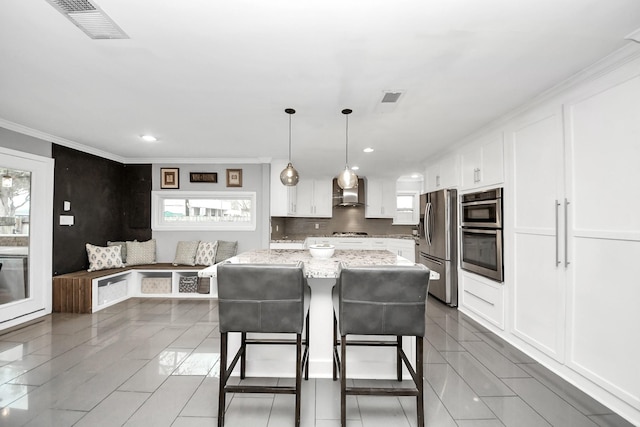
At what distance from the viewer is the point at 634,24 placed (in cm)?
163

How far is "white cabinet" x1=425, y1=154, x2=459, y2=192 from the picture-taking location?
4.12 meters

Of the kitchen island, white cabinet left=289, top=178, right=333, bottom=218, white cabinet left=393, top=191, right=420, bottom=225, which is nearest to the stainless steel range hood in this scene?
white cabinet left=289, top=178, right=333, bottom=218

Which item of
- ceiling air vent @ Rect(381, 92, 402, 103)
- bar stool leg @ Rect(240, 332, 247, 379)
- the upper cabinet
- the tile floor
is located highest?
ceiling air vent @ Rect(381, 92, 402, 103)

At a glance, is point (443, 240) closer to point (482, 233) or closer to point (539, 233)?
point (482, 233)

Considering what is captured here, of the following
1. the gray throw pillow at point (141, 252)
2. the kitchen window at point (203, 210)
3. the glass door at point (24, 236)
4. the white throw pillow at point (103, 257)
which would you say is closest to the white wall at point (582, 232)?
the kitchen window at point (203, 210)

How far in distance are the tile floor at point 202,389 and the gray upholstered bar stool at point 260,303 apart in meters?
0.28

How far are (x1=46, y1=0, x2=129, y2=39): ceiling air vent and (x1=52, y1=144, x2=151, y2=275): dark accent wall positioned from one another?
303cm

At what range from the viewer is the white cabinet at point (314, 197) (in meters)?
7.10

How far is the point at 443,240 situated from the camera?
419 cm

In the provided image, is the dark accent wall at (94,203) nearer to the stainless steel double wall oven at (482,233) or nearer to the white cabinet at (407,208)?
the stainless steel double wall oven at (482,233)

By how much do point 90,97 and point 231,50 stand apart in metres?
1.54

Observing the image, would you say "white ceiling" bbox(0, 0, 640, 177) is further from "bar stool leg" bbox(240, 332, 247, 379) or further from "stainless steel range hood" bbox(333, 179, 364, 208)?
"stainless steel range hood" bbox(333, 179, 364, 208)

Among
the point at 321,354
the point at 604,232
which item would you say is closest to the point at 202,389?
the point at 321,354

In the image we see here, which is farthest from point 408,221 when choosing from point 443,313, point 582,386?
point 582,386
